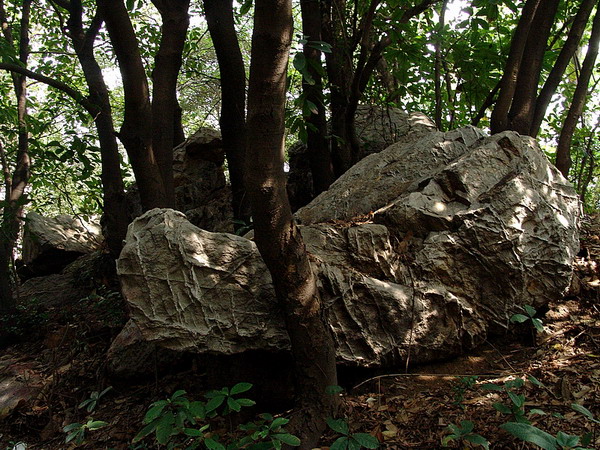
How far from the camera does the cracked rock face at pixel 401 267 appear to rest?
2834 mm

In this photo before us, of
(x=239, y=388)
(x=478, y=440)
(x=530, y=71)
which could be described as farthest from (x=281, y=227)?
(x=530, y=71)

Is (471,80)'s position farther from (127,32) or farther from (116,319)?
(116,319)

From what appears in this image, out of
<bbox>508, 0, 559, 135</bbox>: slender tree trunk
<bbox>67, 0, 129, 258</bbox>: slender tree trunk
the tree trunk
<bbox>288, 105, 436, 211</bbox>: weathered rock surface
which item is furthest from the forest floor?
<bbox>288, 105, 436, 211</bbox>: weathered rock surface

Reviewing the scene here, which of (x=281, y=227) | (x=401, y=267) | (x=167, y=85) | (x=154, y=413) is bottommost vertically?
(x=154, y=413)

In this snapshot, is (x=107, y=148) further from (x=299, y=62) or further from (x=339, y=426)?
(x=339, y=426)

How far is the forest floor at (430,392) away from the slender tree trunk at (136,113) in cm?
168

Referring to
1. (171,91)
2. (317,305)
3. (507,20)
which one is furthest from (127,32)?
(507,20)

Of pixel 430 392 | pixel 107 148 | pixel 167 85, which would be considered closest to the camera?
pixel 430 392

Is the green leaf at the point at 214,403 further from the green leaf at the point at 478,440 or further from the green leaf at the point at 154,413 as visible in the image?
the green leaf at the point at 478,440

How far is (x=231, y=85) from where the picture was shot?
5195 mm

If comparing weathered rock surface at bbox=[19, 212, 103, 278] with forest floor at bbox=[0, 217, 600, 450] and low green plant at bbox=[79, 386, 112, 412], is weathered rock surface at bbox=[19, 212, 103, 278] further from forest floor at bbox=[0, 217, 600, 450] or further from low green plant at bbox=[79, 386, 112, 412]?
low green plant at bbox=[79, 386, 112, 412]

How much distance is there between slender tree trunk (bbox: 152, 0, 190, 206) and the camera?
Answer: 14.6 feet

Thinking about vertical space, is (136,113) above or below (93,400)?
above

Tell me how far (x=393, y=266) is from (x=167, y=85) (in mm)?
2912
